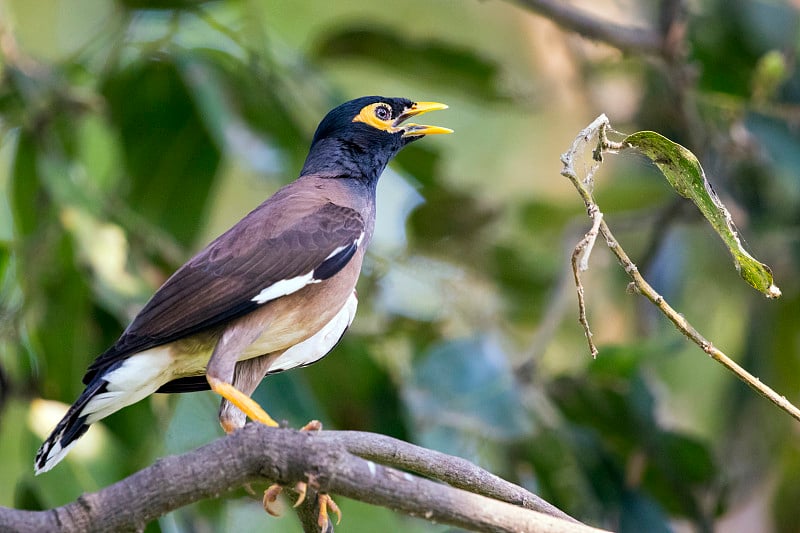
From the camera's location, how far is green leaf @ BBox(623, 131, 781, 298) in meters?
2.49

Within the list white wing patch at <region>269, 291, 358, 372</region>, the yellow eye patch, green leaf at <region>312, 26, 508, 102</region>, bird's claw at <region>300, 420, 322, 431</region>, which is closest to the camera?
bird's claw at <region>300, 420, 322, 431</region>

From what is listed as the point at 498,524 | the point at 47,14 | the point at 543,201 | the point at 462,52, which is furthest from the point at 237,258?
the point at 47,14

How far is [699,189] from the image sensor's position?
8.32 ft

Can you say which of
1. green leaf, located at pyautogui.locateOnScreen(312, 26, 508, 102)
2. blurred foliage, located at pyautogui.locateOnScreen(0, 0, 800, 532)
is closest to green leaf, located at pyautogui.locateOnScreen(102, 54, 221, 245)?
blurred foliage, located at pyautogui.locateOnScreen(0, 0, 800, 532)

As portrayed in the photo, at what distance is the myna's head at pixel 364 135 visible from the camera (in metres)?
4.00

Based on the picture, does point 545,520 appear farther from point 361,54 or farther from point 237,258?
point 361,54

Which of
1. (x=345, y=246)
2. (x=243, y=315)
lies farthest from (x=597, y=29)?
(x=243, y=315)

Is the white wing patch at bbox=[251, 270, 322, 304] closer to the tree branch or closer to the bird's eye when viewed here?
the tree branch

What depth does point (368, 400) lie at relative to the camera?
16.4ft

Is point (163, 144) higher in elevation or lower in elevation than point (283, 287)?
higher

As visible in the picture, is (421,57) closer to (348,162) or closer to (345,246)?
(348,162)

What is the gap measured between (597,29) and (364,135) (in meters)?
1.69

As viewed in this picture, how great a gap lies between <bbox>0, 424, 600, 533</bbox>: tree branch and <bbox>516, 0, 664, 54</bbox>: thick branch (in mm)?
3312

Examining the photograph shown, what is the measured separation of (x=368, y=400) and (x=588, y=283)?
265 cm
